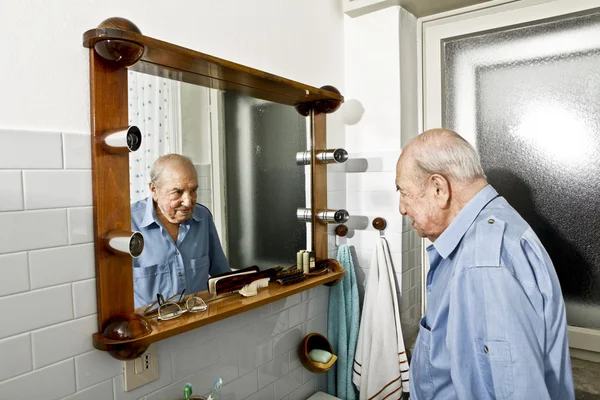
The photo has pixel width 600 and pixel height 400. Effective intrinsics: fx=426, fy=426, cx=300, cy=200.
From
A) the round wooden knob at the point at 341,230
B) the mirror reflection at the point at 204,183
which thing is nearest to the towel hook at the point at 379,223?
the round wooden knob at the point at 341,230

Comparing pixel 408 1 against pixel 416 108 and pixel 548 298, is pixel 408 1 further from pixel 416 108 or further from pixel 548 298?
pixel 548 298

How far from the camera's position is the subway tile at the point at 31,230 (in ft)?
2.87

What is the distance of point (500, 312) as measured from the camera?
88cm

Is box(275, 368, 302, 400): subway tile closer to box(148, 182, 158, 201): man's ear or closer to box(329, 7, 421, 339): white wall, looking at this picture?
box(329, 7, 421, 339): white wall

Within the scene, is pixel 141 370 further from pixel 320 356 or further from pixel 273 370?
pixel 320 356

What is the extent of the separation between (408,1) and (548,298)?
53.3 inches

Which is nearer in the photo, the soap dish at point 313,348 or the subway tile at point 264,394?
the subway tile at point 264,394

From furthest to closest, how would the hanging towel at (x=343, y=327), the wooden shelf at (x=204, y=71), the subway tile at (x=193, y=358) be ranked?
the hanging towel at (x=343, y=327)
the subway tile at (x=193, y=358)
the wooden shelf at (x=204, y=71)

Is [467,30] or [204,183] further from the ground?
[467,30]

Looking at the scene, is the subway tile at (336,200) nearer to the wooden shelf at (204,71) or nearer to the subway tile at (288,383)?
the wooden shelf at (204,71)

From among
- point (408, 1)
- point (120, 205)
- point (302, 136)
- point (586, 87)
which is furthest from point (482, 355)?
point (408, 1)

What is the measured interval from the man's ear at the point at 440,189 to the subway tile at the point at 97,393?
3.14 feet

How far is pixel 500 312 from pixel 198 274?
0.82 meters

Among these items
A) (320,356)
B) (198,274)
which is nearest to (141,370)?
(198,274)
